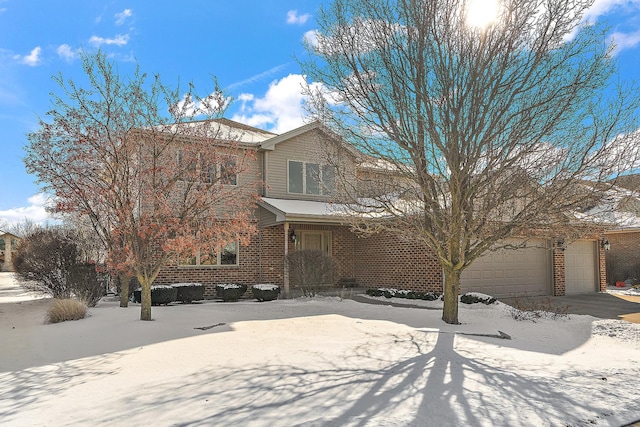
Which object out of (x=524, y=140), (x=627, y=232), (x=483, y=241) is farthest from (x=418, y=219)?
(x=627, y=232)

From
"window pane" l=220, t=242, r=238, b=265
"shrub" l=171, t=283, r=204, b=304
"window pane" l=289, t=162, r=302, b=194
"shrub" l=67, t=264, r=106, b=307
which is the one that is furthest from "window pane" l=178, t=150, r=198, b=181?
"window pane" l=289, t=162, r=302, b=194

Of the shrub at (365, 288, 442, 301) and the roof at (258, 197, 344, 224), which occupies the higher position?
the roof at (258, 197, 344, 224)

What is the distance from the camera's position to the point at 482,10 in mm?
8336

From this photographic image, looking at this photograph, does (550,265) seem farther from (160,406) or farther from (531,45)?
(160,406)

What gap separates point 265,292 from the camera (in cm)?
1505

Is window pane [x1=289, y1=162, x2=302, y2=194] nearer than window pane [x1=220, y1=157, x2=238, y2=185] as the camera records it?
No

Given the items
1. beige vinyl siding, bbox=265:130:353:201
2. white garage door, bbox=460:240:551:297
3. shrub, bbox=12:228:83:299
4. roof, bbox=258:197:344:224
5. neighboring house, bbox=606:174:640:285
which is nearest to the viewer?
shrub, bbox=12:228:83:299

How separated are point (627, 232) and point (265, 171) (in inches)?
666

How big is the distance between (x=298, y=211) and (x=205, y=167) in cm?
530

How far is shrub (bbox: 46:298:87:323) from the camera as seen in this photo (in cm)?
962

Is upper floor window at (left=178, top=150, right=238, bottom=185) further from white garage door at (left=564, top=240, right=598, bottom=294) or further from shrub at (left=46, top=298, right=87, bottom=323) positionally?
white garage door at (left=564, top=240, right=598, bottom=294)

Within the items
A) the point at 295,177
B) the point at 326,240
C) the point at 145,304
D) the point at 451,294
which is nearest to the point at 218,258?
the point at 295,177

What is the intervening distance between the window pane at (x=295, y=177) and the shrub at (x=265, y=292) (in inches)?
165

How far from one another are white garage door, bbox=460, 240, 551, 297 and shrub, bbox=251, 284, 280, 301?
5981mm
